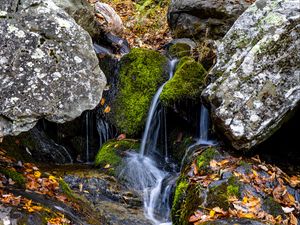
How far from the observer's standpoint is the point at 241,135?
5449 mm

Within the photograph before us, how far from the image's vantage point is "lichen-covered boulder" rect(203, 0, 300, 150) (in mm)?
5496

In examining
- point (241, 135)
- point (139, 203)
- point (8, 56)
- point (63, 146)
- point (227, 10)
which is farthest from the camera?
point (227, 10)

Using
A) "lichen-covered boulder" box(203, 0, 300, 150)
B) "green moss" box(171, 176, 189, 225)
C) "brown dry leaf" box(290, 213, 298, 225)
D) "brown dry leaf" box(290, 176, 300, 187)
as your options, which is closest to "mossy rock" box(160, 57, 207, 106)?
"lichen-covered boulder" box(203, 0, 300, 150)

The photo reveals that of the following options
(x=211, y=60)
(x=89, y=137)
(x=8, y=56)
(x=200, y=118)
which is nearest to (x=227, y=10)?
(x=211, y=60)

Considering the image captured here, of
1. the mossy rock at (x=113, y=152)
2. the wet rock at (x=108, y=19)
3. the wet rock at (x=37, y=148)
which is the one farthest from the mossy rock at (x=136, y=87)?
the wet rock at (x=108, y=19)

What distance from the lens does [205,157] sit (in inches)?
223

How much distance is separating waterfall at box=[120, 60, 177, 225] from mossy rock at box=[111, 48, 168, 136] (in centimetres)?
17

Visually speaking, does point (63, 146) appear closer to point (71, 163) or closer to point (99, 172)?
point (71, 163)

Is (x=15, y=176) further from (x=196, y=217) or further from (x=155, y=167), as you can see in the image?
(x=155, y=167)

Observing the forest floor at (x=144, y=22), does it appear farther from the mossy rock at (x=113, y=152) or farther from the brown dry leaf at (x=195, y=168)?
the brown dry leaf at (x=195, y=168)

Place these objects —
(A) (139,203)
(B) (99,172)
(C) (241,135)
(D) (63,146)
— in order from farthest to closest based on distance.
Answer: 1. (D) (63,146)
2. (B) (99,172)
3. (A) (139,203)
4. (C) (241,135)

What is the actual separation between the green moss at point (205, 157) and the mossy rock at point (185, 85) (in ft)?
4.42

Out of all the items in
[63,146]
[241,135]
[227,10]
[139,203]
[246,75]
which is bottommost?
[139,203]

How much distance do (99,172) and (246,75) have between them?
9.45 ft
